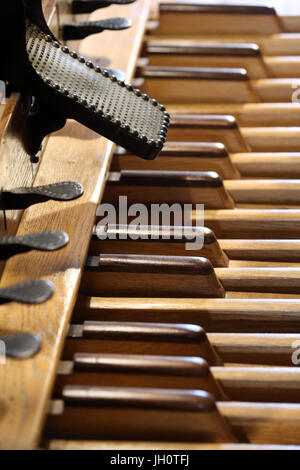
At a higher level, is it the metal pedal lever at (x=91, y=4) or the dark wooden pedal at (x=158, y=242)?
the metal pedal lever at (x=91, y=4)

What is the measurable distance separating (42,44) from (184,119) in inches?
18.5

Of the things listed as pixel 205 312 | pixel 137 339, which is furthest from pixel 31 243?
pixel 205 312

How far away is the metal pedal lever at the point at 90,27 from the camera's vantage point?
6.79 feet

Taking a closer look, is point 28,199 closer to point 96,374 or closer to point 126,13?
point 96,374

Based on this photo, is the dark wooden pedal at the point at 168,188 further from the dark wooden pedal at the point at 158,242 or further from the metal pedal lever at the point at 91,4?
the metal pedal lever at the point at 91,4

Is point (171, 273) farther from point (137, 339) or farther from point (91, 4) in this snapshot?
point (91, 4)

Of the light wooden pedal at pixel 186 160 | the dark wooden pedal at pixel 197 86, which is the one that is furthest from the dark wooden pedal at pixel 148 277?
the dark wooden pedal at pixel 197 86

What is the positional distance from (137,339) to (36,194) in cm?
35

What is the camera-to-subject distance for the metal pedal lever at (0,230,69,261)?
1.44 meters

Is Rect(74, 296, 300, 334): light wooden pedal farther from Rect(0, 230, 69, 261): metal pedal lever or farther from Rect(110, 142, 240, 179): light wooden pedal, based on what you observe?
Rect(110, 142, 240, 179): light wooden pedal

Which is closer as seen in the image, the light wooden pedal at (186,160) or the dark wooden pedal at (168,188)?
the dark wooden pedal at (168,188)

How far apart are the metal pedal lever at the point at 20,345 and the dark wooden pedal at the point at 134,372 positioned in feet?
0.21

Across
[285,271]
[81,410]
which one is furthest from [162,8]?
[81,410]

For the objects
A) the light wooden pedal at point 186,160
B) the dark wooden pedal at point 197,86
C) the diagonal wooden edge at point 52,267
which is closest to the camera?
the diagonal wooden edge at point 52,267
